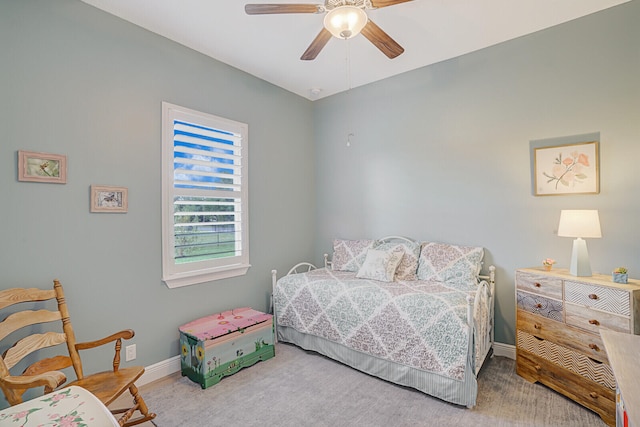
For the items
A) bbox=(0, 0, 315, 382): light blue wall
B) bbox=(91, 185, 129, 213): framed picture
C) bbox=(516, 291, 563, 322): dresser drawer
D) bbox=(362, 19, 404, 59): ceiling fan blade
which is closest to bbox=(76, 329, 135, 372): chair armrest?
bbox=(0, 0, 315, 382): light blue wall

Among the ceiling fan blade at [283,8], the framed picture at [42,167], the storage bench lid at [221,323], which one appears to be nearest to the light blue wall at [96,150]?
the framed picture at [42,167]

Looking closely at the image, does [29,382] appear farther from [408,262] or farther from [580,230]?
[580,230]

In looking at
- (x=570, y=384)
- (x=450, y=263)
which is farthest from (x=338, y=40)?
(x=570, y=384)

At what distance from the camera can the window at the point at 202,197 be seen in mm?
2736

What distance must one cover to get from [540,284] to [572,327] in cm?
34

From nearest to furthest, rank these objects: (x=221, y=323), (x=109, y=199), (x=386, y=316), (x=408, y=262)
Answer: (x=109, y=199) → (x=386, y=316) → (x=221, y=323) → (x=408, y=262)

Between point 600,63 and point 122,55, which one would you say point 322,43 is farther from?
point 600,63

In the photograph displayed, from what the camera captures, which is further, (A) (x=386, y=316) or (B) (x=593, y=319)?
(A) (x=386, y=316)

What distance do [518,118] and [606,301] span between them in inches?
65.2

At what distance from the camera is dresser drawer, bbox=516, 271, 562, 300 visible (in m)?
2.32

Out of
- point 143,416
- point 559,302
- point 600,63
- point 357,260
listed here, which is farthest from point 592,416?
point 143,416

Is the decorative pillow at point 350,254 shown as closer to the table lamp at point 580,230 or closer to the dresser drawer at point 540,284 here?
the dresser drawer at point 540,284

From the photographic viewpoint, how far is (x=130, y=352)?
2.48 meters

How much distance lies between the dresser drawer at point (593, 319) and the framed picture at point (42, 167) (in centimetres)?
368
